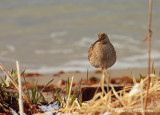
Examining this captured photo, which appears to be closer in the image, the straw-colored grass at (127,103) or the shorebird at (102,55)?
the straw-colored grass at (127,103)

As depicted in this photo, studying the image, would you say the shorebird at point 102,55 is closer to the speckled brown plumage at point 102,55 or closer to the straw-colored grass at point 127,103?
the speckled brown plumage at point 102,55

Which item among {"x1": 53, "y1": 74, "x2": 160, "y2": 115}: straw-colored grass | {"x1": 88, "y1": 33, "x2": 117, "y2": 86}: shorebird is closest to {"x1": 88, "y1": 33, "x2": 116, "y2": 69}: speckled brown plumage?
{"x1": 88, "y1": 33, "x2": 117, "y2": 86}: shorebird

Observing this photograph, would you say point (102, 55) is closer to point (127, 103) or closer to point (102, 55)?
point (102, 55)

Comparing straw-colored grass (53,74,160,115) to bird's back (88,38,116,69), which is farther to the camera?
bird's back (88,38,116,69)

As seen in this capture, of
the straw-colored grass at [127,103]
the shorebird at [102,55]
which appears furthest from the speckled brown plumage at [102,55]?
the straw-colored grass at [127,103]

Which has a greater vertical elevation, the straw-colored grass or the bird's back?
the bird's back

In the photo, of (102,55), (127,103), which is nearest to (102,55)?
(102,55)

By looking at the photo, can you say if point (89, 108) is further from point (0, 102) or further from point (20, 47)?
point (20, 47)

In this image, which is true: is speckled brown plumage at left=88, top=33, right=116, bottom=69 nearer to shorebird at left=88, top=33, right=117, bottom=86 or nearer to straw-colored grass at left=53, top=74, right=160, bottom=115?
shorebird at left=88, top=33, right=117, bottom=86

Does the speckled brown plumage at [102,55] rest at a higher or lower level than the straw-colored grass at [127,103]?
higher

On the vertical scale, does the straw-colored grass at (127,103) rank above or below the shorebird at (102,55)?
below

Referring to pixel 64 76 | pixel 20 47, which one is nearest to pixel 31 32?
pixel 20 47
